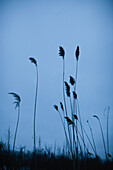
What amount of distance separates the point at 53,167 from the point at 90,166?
128 centimetres

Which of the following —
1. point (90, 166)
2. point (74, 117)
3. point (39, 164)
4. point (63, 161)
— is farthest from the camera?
point (63, 161)

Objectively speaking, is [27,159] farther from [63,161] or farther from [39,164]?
[63,161]

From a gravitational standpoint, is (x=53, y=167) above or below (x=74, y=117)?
below

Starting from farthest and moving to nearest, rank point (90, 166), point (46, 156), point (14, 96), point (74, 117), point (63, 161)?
point (46, 156) → point (63, 161) → point (90, 166) → point (14, 96) → point (74, 117)

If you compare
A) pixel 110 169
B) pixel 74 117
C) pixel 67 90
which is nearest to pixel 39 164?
pixel 110 169

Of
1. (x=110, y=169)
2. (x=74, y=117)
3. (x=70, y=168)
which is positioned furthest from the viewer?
(x=70, y=168)

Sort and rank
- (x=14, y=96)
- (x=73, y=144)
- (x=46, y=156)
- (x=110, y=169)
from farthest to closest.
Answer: (x=46, y=156)
(x=110, y=169)
(x=14, y=96)
(x=73, y=144)

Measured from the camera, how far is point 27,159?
13.8 feet

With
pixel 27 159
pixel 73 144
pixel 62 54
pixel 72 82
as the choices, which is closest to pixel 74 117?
pixel 73 144

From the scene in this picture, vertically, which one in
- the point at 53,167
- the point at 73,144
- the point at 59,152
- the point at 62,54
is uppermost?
the point at 62,54

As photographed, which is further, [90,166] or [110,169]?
[90,166]

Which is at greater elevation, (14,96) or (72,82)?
(72,82)

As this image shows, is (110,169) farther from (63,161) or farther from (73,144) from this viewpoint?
(63,161)

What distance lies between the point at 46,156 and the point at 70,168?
1295 mm
